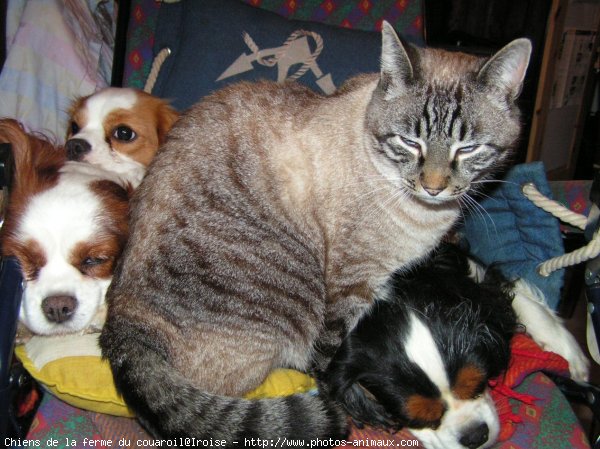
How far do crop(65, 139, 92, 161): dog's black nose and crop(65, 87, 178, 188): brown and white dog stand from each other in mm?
11

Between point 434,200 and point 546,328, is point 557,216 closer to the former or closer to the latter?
point 546,328

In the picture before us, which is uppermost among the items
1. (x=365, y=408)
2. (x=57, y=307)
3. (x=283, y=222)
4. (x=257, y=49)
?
(x=257, y=49)

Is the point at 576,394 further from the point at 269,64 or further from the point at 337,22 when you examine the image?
the point at 337,22

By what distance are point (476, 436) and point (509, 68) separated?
3.20 ft

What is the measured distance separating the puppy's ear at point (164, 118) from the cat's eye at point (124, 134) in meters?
0.10

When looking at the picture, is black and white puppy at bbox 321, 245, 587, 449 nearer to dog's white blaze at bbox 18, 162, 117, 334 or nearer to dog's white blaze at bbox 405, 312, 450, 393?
dog's white blaze at bbox 405, 312, 450, 393

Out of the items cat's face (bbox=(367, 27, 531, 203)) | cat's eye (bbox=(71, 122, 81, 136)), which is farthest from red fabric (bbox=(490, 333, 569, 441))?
cat's eye (bbox=(71, 122, 81, 136))

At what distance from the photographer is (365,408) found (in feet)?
4.93

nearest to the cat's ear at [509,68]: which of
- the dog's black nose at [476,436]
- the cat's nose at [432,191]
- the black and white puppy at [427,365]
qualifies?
the cat's nose at [432,191]

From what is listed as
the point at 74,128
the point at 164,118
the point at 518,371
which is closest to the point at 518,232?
the point at 518,371

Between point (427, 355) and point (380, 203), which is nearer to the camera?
point (427, 355)

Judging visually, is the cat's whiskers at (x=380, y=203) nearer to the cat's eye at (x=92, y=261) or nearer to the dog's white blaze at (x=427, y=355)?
the dog's white blaze at (x=427, y=355)

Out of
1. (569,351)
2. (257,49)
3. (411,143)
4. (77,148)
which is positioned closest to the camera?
(411,143)

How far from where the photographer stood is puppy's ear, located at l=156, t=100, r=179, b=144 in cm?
214
